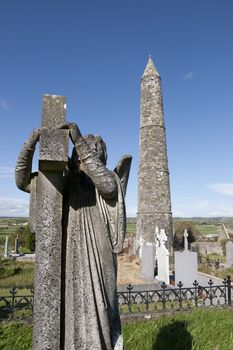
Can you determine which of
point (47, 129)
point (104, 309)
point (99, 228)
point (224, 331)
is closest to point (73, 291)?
point (104, 309)

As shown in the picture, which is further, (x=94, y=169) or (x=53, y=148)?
(x=94, y=169)

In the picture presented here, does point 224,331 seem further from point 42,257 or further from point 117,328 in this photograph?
point 42,257

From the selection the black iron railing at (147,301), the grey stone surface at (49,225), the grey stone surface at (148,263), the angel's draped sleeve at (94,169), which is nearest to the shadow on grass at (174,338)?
the black iron railing at (147,301)

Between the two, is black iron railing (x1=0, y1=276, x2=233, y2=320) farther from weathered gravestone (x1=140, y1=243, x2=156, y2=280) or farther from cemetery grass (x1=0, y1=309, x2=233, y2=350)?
weathered gravestone (x1=140, y1=243, x2=156, y2=280)

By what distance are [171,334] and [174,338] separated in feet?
0.56

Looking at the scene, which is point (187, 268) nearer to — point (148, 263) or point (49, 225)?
point (148, 263)

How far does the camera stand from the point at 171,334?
19.4 ft

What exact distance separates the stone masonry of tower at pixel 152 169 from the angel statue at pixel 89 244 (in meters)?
20.8

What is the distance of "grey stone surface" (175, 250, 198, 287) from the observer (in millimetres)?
13008

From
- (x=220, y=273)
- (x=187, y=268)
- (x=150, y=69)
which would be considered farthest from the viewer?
(x=150, y=69)

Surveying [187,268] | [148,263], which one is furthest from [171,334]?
→ [148,263]

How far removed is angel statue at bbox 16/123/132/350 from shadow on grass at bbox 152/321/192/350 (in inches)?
135

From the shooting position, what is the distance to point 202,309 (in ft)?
26.0

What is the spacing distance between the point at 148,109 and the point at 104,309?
2255 centimetres
